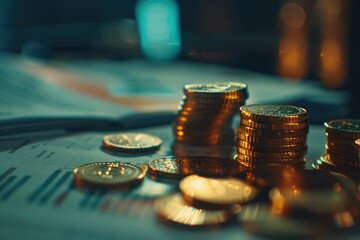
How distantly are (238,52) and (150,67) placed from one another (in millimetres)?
546

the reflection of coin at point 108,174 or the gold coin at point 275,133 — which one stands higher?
the gold coin at point 275,133

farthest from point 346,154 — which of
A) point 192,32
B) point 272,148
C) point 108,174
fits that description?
point 192,32

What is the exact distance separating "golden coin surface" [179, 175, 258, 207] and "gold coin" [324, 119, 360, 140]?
20 centimetres

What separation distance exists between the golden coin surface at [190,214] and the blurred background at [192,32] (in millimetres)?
1520

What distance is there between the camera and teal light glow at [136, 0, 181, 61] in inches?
129

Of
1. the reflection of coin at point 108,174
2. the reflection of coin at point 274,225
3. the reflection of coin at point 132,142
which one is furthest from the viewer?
the reflection of coin at point 132,142

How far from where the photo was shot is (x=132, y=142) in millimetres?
Answer: 1015

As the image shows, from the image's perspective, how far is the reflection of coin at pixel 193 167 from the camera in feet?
2.63

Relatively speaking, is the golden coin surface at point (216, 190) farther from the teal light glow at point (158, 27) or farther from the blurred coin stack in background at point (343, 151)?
the teal light glow at point (158, 27)

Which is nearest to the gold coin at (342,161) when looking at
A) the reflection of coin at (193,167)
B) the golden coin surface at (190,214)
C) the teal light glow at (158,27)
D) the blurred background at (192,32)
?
the reflection of coin at (193,167)

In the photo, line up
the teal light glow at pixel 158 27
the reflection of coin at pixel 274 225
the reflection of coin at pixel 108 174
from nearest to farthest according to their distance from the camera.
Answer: the reflection of coin at pixel 274 225
the reflection of coin at pixel 108 174
the teal light glow at pixel 158 27

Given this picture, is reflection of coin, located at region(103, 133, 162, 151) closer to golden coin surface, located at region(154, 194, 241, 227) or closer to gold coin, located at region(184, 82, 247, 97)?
gold coin, located at region(184, 82, 247, 97)

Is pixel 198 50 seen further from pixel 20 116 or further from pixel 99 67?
pixel 20 116

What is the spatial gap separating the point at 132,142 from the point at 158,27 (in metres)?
2.57
